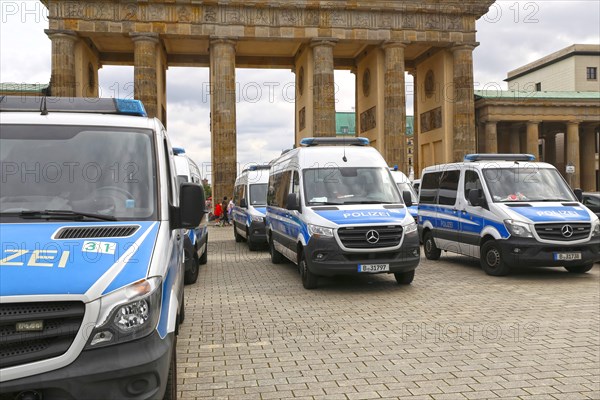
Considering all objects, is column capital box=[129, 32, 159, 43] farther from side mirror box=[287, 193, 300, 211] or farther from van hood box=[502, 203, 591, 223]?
van hood box=[502, 203, 591, 223]

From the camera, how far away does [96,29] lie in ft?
125

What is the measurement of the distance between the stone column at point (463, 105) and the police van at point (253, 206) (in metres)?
26.1

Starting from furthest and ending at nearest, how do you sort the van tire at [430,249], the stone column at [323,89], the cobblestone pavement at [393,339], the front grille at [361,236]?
the stone column at [323,89] < the van tire at [430,249] < the front grille at [361,236] < the cobblestone pavement at [393,339]

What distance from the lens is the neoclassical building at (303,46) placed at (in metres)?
38.4

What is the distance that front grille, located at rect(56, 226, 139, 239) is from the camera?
148 inches

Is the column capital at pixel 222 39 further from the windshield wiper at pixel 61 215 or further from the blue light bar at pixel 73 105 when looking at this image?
the windshield wiper at pixel 61 215

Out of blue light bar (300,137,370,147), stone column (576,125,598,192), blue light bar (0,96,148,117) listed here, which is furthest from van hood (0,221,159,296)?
stone column (576,125,598,192)

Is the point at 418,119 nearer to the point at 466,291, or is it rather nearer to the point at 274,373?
the point at 466,291

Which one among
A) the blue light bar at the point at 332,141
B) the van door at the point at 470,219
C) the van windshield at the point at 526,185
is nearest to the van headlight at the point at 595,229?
the van windshield at the point at 526,185

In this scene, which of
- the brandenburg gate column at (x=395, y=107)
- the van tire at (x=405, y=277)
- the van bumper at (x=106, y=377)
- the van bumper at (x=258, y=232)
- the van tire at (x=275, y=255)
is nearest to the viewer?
the van bumper at (x=106, y=377)

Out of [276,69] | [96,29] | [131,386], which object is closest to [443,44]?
[276,69]

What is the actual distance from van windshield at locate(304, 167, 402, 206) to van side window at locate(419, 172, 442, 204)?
3.66 meters

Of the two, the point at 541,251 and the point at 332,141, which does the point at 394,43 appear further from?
the point at 541,251

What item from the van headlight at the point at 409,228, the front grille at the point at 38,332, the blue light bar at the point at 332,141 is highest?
the blue light bar at the point at 332,141
